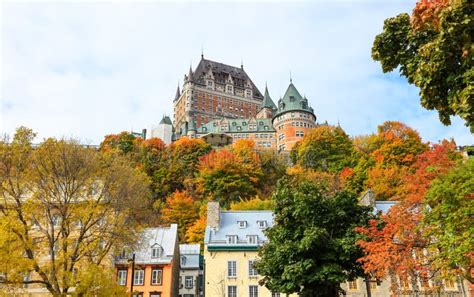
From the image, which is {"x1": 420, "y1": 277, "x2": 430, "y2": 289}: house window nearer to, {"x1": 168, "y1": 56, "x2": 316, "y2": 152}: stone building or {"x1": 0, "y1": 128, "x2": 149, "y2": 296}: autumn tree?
{"x1": 0, "y1": 128, "x2": 149, "y2": 296}: autumn tree

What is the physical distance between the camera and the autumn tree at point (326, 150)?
232ft

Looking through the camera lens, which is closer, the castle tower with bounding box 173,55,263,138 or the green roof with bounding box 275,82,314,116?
the green roof with bounding box 275,82,314,116

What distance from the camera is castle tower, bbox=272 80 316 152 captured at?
9194 centimetres

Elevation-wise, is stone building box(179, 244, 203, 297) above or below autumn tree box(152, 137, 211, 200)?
below

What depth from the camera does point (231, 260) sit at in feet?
109

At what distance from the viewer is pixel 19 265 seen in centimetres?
1898

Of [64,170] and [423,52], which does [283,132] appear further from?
[423,52]

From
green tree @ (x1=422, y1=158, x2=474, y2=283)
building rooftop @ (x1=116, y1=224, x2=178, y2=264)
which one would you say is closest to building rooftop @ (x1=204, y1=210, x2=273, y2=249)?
building rooftop @ (x1=116, y1=224, x2=178, y2=264)

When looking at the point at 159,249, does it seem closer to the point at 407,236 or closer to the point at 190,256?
the point at 190,256

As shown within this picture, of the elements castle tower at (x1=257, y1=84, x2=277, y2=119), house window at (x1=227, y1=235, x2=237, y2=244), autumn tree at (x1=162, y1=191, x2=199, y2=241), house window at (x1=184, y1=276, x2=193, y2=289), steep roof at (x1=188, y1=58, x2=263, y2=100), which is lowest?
house window at (x1=184, y1=276, x2=193, y2=289)

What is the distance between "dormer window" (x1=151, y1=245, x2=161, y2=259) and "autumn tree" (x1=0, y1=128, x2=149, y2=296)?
37.3 ft

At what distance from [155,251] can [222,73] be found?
111m

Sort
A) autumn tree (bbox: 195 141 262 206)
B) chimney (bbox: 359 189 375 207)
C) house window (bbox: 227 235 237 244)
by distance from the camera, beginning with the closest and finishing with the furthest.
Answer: house window (bbox: 227 235 237 244) < chimney (bbox: 359 189 375 207) < autumn tree (bbox: 195 141 262 206)

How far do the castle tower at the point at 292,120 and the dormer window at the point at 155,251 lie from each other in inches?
2283
